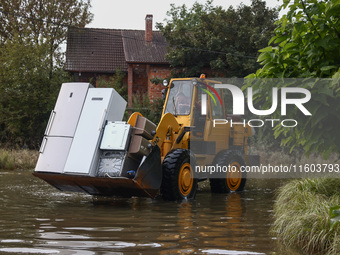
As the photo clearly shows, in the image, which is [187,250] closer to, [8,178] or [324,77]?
[324,77]

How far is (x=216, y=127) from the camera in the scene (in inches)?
525

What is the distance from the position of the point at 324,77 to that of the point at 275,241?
85.4 inches

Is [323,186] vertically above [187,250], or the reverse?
[323,186]

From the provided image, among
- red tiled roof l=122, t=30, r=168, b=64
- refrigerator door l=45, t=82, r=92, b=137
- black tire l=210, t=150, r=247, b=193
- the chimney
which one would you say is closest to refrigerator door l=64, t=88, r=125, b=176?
refrigerator door l=45, t=82, r=92, b=137

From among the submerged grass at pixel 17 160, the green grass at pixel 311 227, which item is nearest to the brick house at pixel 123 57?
the submerged grass at pixel 17 160

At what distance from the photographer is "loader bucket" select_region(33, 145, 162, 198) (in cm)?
1002

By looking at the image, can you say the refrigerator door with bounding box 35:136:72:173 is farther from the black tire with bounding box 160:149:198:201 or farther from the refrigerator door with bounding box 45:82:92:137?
the black tire with bounding box 160:149:198:201

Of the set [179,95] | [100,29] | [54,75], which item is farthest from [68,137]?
[100,29]

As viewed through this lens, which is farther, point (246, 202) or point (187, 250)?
point (246, 202)

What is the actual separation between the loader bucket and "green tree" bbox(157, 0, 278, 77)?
55.6 ft

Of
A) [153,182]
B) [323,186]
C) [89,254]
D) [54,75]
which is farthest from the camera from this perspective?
[54,75]

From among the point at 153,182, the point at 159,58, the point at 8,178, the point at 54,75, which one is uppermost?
the point at 159,58

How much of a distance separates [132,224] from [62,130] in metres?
3.14

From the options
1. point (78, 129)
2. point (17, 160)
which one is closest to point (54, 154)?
point (78, 129)
